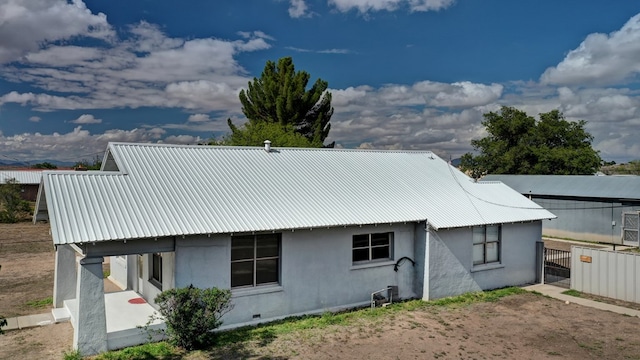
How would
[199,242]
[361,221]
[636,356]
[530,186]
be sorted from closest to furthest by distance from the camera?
[636,356] < [199,242] < [361,221] < [530,186]

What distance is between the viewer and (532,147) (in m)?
47.4

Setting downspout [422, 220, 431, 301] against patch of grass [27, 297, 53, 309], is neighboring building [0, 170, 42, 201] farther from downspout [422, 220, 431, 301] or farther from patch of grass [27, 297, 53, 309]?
downspout [422, 220, 431, 301]

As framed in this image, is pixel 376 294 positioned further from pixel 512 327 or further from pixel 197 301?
pixel 197 301

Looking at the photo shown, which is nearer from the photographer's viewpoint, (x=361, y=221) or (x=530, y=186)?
(x=361, y=221)

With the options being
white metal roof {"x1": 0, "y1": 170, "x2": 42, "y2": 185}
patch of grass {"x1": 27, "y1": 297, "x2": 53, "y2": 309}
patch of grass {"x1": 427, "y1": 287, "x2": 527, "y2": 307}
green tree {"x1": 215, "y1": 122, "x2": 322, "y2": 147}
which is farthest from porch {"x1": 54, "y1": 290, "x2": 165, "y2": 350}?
white metal roof {"x1": 0, "y1": 170, "x2": 42, "y2": 185}

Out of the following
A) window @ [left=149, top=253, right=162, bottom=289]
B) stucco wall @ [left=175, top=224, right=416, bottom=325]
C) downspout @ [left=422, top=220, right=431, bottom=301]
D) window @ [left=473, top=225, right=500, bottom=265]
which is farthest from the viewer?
window @ [left=473, top=225, right=500, bottom=265]

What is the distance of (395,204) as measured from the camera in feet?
53.2

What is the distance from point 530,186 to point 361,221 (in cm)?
2578

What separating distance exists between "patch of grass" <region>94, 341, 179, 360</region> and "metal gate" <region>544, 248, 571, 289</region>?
14.9m

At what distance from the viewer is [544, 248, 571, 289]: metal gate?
Result: 1883cm

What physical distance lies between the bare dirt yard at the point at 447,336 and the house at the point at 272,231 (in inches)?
52.3

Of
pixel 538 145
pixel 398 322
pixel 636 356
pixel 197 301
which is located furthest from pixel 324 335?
pixel 538 145

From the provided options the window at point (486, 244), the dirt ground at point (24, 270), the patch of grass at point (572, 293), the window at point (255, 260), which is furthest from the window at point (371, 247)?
the dirt ground at point (24, 270)

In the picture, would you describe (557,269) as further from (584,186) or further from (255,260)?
(255,260)
